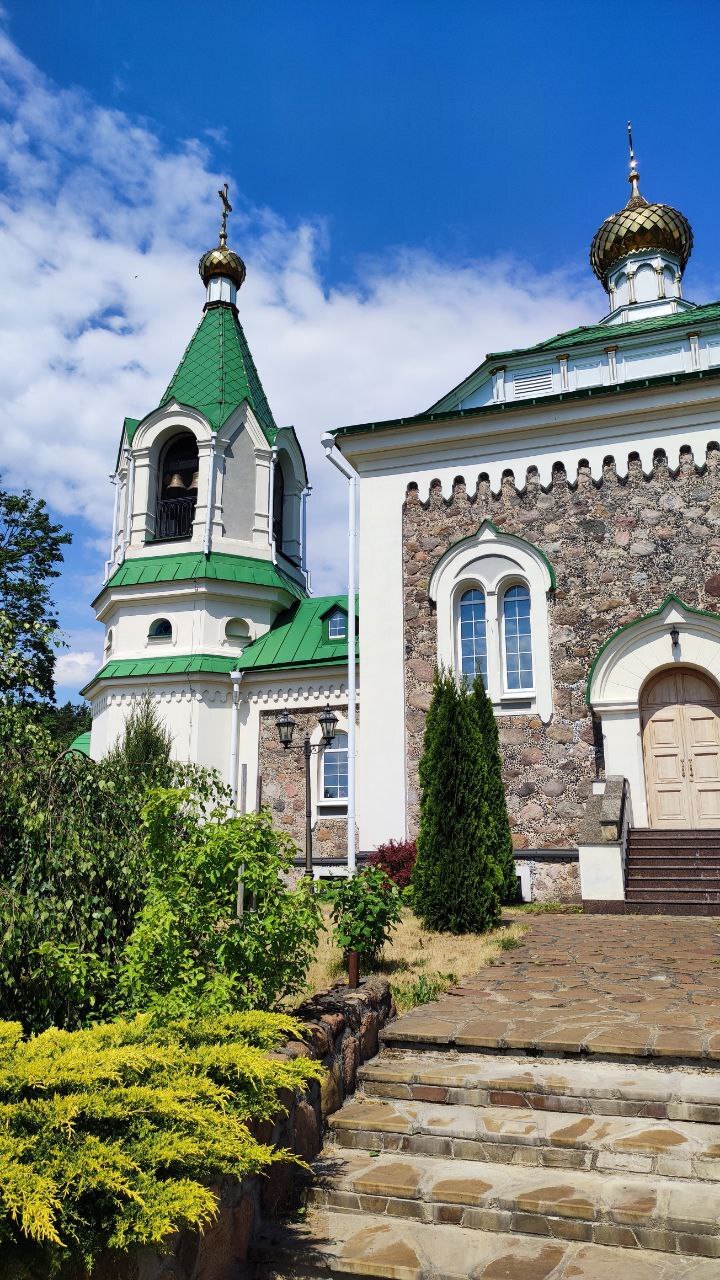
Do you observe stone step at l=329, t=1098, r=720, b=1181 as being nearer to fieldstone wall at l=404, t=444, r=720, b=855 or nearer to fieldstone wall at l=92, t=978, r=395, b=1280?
fieldstone wall at l=92, t=978, r=395, b=1280

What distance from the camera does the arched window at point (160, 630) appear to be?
21.8 metres

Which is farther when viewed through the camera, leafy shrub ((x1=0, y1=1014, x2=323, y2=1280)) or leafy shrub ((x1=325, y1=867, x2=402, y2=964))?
leafy shrub ((x1=325, y1=867, x2=402, y2=964))

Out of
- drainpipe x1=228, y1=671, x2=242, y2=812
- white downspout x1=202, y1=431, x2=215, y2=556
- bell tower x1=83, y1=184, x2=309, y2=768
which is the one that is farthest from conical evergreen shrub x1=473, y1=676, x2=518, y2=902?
white downspout x1=202, y1=431, x2=215, y2=556

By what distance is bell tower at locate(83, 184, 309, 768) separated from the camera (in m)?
20.5

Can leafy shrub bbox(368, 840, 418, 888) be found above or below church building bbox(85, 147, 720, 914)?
below

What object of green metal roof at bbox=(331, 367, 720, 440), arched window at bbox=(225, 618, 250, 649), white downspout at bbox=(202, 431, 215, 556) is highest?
white downspout at bbox=(202, 431, 215, 556)

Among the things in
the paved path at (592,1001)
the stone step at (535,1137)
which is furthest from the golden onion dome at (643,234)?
the stone step at (535,1137)

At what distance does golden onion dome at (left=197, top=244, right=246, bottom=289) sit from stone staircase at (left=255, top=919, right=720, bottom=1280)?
24.5 metres

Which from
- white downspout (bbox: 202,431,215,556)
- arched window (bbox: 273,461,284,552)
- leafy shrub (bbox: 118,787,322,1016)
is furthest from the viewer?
arched window (bbox: 273,461,284,552)

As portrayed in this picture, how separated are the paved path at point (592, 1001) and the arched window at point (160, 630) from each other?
1460 cm

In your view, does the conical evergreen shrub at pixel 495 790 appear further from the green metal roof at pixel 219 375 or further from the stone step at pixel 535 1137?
the green metal roof at pixel 219 375

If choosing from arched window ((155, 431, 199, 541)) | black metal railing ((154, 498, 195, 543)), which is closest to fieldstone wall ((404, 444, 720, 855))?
black metal railing ((154, 498, 195, 543))

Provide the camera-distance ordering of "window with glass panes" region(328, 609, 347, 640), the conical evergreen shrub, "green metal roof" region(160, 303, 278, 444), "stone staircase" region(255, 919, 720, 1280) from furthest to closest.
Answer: "green metal roof" region(160, 303, 278, 444), "window with glass panes" region(328, 609, 347, 640), the conical evergreen shrub, "stone staircase" region(255, 919, 720, 1280)

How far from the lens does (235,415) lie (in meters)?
22.9
